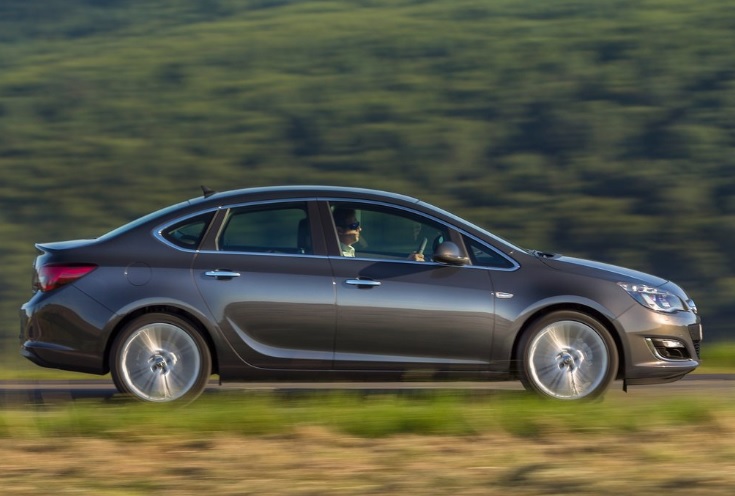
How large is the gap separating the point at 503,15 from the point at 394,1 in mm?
3434

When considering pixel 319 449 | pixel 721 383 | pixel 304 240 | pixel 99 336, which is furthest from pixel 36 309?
pixel 721 383

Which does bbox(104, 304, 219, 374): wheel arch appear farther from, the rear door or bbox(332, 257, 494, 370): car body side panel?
bbox(332, 257, 494, 370): car body side panel

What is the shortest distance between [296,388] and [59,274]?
2151 mm

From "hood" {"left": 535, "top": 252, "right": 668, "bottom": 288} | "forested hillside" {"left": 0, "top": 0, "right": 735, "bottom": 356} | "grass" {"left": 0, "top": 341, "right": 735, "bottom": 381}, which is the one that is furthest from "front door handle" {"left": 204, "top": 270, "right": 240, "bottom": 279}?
"forested hillside" {"left": 0, "top": 0, "right": 735, "bottom": 356}

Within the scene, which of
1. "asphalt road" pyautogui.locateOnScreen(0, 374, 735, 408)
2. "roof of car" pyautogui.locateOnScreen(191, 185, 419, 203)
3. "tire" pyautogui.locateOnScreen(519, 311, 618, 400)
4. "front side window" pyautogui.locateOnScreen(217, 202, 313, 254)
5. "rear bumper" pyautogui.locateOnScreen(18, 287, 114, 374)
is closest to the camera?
"rear bumper" pyautogui.locateOnScreen(18, 287, 114, 374)

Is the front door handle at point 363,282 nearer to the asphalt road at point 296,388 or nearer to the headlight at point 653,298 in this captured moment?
the asphalt road at point 296,388

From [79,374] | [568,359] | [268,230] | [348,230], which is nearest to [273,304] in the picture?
[268,230]

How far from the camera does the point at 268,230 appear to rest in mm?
8766

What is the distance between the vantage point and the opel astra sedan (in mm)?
8438

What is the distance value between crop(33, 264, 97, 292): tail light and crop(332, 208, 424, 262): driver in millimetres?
1718

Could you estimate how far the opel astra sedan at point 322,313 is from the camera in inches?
332

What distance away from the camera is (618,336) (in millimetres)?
8594

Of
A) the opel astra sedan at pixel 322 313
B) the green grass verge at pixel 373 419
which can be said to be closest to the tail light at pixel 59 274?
the opel astra sedan at pixel 322 313

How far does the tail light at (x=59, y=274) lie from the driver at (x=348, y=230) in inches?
67.6
